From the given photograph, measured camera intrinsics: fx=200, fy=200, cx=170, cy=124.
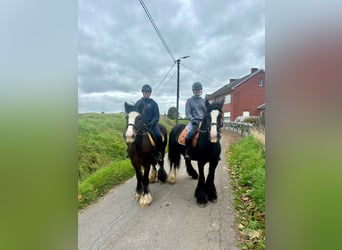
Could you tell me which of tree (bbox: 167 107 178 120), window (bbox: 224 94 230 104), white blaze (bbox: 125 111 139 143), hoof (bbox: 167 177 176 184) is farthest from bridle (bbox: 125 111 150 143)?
hoof (bbox: 167 177 176 184)

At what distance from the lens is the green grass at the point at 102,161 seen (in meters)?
2.54

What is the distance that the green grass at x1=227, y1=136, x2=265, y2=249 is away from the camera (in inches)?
75.9

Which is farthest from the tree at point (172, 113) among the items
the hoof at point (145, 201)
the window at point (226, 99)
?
the hoof at point (145, 201)

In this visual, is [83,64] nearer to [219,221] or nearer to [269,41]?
[269,41]

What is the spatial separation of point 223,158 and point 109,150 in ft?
10.6

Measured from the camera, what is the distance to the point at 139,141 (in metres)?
3.01

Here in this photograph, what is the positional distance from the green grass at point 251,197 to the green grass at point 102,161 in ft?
4.53

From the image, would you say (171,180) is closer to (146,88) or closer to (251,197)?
(251,197)

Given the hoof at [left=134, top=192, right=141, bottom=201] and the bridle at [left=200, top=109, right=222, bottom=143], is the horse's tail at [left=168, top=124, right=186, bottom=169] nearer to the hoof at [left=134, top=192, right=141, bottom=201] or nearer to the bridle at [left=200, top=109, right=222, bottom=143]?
the hoof at [left=134, top=192, right=141, bottom=201]

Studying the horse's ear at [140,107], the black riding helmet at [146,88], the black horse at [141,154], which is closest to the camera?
the black riding helmet at [146,88]

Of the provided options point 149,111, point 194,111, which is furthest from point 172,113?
point 194,111

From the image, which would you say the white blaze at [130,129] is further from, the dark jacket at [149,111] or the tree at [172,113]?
the tree at [172,113]
